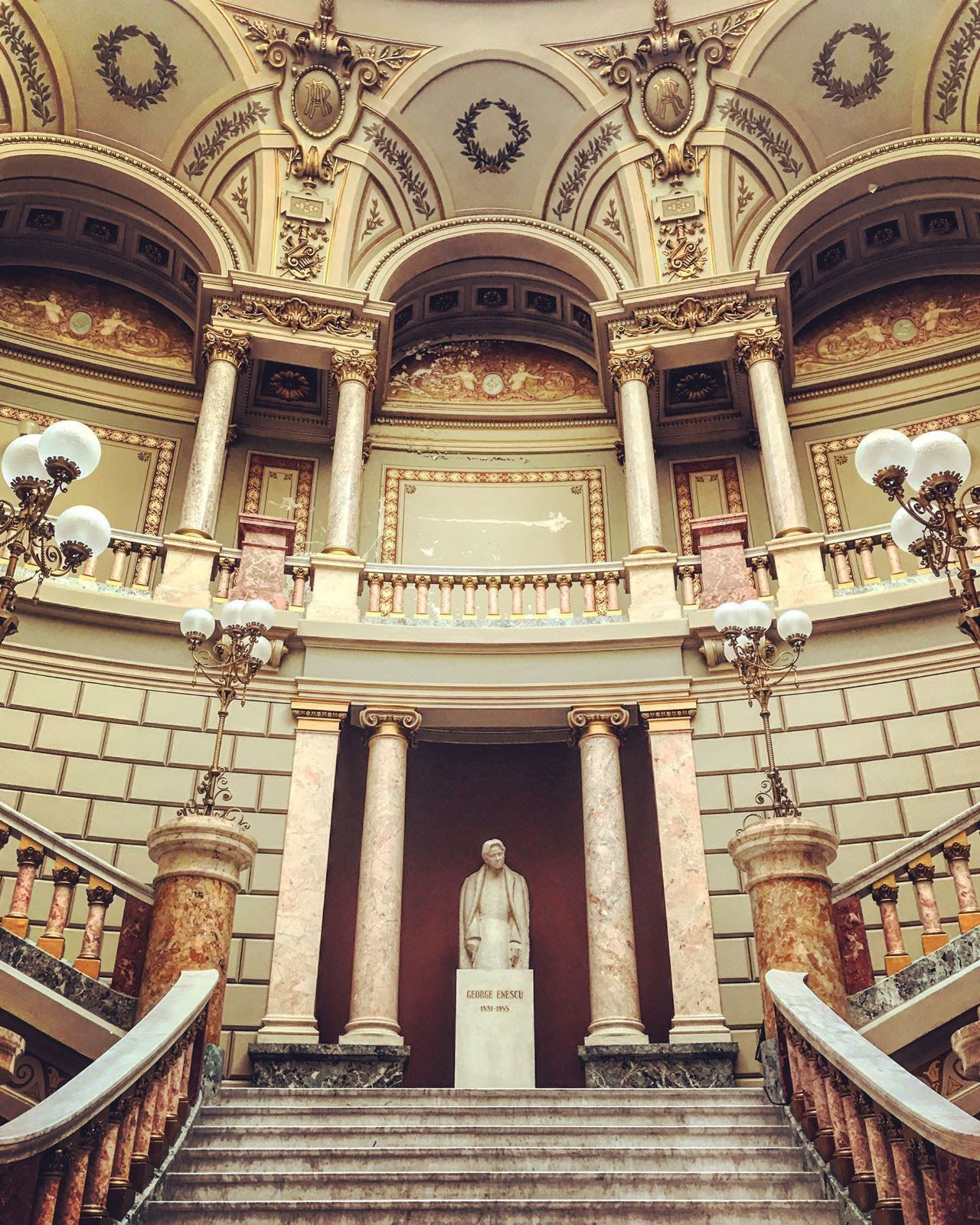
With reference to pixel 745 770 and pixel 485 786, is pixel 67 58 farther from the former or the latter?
pixel 745 770

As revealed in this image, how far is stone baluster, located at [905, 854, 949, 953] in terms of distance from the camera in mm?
5562

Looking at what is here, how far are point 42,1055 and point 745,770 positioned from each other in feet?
19.8

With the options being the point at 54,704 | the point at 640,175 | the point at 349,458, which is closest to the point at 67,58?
the point at 349,458

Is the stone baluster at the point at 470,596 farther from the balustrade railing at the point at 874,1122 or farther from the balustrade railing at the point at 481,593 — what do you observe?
the balustrade railing at the point at 874,1122

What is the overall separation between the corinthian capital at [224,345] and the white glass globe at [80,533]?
656 centimetres

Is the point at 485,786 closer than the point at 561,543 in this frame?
Yes

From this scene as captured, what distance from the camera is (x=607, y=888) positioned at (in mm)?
8648

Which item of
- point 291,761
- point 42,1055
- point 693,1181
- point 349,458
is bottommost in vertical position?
point 693,1181

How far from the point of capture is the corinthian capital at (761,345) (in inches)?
465

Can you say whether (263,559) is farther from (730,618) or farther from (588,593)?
(730,618)

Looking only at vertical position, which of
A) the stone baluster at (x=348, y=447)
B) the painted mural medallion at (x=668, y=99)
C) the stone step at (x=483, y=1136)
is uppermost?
the painted mural medallion at (x=668, y=99)

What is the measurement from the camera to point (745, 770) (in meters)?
9.20

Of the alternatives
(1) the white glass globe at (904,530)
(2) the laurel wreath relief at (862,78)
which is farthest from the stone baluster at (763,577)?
(2) the laurel wreath relief at (862,78)

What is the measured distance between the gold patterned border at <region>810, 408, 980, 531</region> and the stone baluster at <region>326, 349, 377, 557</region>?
18.0ft
